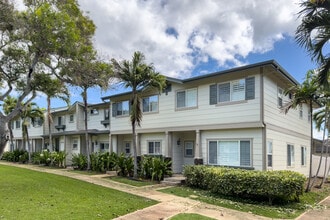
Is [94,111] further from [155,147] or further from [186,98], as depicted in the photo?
[186,98]

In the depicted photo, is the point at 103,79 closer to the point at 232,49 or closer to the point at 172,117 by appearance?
the point at 172,117

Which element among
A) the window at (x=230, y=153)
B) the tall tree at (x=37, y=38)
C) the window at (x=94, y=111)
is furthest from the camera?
the window at (x=94, y=111)

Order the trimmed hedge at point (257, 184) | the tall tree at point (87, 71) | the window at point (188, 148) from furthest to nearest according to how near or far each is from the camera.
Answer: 1. the window at point (188, 148)
2. the tall tree at point (87, 71)
3. the trimmed hedge at point (257, 184)

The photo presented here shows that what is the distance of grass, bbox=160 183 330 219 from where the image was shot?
980cm

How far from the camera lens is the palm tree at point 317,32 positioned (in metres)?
6.67

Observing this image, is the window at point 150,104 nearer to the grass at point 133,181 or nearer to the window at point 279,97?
the grass at point 133,181

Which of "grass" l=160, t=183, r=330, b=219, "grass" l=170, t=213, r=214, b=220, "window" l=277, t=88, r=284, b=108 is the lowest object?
"grass" l=160, t=183, r=330, b=219

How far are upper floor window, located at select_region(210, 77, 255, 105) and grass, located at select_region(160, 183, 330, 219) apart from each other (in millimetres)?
5245

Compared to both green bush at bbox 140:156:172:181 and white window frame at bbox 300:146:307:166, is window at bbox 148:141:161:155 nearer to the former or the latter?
green bush at bbox 140:156:172:181

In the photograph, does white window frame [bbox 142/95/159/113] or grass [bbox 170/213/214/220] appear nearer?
grass [bbox 170/213/214/220]

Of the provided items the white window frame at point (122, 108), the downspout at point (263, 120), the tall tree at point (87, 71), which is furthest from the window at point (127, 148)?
the downspout at point (263, 120)

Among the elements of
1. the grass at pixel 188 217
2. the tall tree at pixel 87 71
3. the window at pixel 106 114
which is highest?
the tall tree at pixel 87 71

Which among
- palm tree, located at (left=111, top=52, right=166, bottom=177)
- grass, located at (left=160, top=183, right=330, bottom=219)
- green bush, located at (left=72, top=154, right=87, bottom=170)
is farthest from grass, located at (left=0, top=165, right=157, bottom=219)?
green bush, located at (left=72, top=154, right=87, bottom=170)

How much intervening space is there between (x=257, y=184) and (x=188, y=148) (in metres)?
8.28
